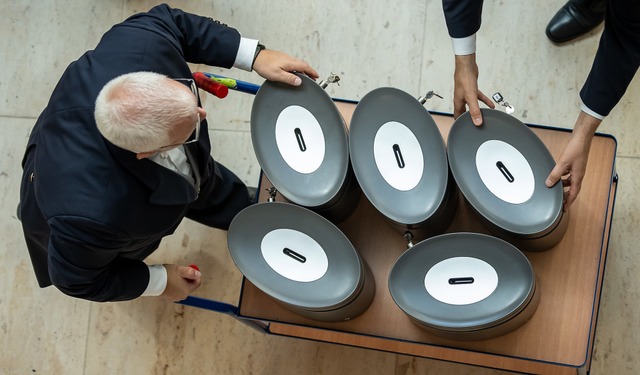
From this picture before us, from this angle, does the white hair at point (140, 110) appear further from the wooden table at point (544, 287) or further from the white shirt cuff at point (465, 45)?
the white shirt cuff at point (465, 45)

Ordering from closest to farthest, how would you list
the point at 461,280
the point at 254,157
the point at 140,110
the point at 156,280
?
the point at 140,110 → the point at 461,280 → the point at 156,280 → the point at 254,157

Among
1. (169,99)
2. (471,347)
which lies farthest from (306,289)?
(169,99)

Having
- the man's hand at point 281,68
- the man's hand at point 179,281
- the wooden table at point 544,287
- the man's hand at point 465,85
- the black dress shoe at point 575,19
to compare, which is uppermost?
the man's hand at point 281,68

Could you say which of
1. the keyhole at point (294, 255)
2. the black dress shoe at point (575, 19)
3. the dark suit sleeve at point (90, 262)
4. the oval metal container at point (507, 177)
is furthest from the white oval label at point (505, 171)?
the black dress shoe at point (575, 19)

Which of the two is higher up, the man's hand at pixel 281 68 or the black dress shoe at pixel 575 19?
the man's hand at pixel 281 68

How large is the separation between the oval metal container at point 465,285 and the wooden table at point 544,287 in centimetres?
8

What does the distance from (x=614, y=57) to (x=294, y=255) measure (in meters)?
0.90

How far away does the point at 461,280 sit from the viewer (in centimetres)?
154

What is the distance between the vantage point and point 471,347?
1617 millimetres

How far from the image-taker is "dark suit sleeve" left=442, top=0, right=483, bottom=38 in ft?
5.63

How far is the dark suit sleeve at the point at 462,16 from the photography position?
5.63 ft

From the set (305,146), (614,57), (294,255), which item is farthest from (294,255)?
(614,57)

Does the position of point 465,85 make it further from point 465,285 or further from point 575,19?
point 575,19

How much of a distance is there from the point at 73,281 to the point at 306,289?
23.1 inches
